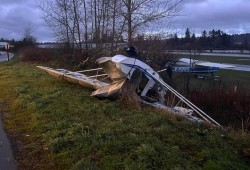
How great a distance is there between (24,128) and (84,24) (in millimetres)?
17417

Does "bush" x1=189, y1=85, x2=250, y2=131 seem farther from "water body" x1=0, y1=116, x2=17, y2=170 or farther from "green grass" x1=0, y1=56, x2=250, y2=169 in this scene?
"water body" x1=0, y1=116, x2=17, y2=170

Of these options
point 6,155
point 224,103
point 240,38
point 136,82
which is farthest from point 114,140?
point 240,38

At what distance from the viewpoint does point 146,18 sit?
734 inches

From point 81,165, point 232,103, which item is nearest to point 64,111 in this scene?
point 81,165

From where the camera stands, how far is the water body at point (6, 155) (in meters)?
5.79

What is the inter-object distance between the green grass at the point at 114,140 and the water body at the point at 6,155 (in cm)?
12

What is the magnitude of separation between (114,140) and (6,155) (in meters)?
1.84

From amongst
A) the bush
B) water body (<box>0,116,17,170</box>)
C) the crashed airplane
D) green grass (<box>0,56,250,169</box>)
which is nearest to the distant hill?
the bush

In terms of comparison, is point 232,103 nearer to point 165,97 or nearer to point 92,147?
point 165,97

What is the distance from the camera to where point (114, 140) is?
6508 mm

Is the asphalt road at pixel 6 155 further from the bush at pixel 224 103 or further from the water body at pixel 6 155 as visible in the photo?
the bush at pixel 224 103

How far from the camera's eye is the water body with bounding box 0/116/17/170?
5.79 metres

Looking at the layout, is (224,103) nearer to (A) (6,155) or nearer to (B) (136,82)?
(B) (136,82)

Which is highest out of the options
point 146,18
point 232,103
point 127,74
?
point 146,18
